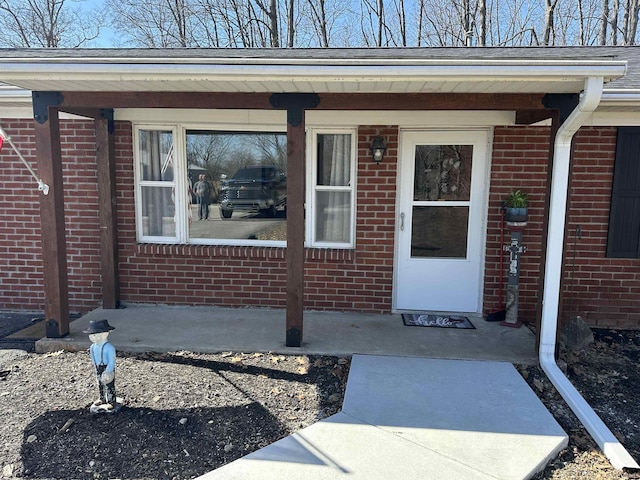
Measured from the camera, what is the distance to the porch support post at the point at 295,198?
13.3ft

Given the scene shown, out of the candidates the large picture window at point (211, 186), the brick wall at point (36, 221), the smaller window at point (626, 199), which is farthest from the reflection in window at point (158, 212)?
the smaller window at point (626, 199)

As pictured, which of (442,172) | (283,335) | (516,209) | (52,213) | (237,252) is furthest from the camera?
(237,252)

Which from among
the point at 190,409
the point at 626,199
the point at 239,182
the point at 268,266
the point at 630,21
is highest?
the point at 630,21

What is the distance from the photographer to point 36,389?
3688 mm

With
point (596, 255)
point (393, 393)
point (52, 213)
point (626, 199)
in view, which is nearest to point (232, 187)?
point (52, 213)

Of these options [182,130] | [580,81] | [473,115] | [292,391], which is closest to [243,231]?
[182,130]

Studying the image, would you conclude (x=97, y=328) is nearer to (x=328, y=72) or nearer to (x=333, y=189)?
Result: (x=328, y=72)

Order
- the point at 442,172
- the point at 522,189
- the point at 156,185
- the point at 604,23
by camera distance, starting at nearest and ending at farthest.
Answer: the point at 522,189
the point at 442,172
the point at 156,185
the point at 604,23

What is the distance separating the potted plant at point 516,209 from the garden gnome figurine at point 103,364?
394 cm

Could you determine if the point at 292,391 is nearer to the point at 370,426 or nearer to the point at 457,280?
the point at 370,426

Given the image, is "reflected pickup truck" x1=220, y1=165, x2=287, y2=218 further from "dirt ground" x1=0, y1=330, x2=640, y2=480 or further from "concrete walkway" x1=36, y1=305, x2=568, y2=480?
"dirt ground" x1=0, y1=330, x2=640, y2=480

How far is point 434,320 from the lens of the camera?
17.3 feet

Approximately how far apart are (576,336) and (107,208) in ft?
17.2

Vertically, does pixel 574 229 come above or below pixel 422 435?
above
